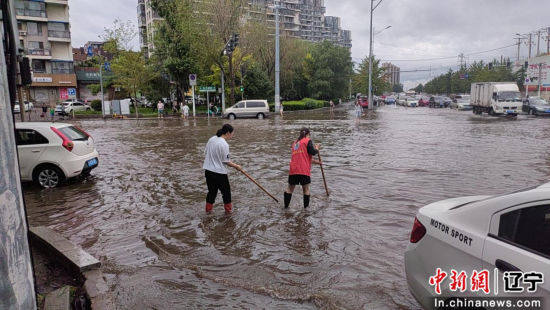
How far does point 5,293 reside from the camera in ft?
7.76

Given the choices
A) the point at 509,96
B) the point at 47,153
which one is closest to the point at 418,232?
the point at 47,153

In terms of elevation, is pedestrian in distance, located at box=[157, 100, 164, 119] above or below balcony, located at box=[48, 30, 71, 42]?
below

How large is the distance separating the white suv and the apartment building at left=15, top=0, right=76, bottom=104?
167 ft

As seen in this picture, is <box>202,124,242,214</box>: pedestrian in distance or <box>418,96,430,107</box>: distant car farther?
<box>418,96,430,107</box>: distant car

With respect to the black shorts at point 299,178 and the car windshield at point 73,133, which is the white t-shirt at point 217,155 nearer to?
the black shorts at point 299,178

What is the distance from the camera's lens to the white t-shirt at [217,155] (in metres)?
6.83

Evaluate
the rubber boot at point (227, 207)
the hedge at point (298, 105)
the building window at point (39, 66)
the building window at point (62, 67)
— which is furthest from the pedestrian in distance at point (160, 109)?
the rubber boot at point (227, 207)

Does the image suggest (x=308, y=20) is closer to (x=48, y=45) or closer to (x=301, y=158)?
(x=48, y=45)

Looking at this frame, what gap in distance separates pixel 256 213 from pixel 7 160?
5.26 meters

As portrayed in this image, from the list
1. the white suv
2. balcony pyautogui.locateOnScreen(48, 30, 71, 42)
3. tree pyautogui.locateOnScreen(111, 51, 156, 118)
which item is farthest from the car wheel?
balcony pyautogui.locateOnScreen(48, 30, 71, 42)

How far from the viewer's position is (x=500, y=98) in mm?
32938

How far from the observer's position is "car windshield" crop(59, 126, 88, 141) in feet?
31.0

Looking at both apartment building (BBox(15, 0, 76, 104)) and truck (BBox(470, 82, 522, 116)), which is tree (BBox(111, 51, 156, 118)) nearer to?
apartment building (BBox(15, 0, 76, 104))

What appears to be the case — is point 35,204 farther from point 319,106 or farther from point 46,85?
point 46,85
